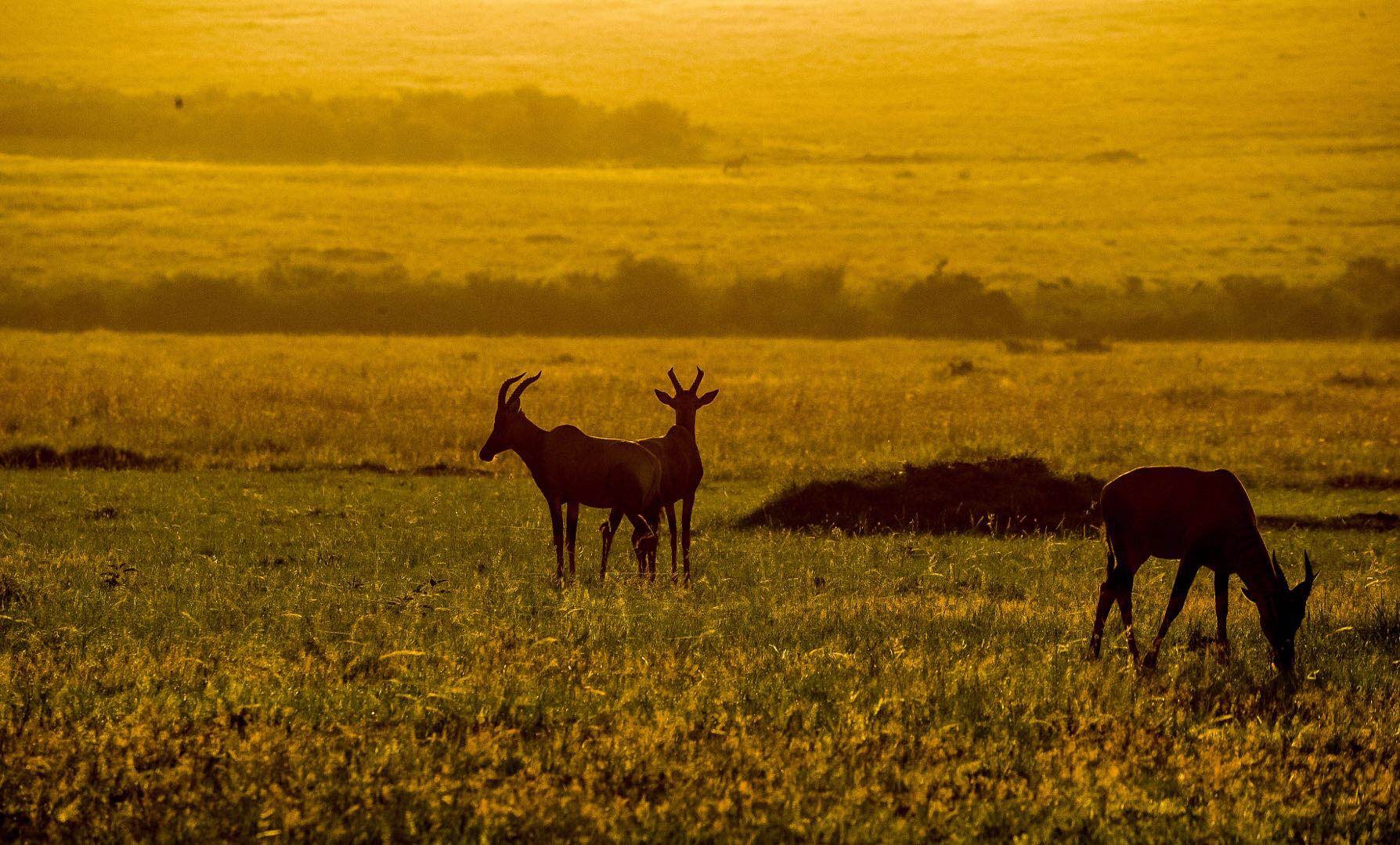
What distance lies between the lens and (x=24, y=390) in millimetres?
37562

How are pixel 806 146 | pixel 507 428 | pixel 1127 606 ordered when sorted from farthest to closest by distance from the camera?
pixel 806 146 < pixel 507 428 < pixel 1127 606

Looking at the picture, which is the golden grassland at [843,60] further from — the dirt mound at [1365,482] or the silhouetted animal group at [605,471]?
the silhouetted animal group at [605,471]

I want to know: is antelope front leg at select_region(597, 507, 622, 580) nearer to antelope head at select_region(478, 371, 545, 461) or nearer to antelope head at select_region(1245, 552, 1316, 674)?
antelope head at select_region(478, 371, 545, 461)

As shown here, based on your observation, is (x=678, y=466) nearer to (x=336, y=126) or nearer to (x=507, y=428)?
(x=507, y=428)

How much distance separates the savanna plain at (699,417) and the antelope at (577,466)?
0.80 meters

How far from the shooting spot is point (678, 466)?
16.1 metres

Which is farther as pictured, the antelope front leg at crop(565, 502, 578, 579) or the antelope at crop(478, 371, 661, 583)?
the antelope front leg at crop(565, 502, 578, 579)

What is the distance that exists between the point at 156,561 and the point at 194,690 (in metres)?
6.75

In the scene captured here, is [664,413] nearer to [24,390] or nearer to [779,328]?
[24,390]

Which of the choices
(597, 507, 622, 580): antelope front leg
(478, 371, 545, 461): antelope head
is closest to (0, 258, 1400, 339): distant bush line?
(597, 507, 622, 580): antelope front leg

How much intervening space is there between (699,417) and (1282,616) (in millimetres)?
24980

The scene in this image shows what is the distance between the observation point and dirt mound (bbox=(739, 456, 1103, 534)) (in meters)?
22.0

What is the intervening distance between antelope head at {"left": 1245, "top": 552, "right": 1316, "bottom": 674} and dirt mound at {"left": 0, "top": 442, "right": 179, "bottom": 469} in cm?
2034

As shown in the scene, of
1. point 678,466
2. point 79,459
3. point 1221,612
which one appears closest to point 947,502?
point 678,466
